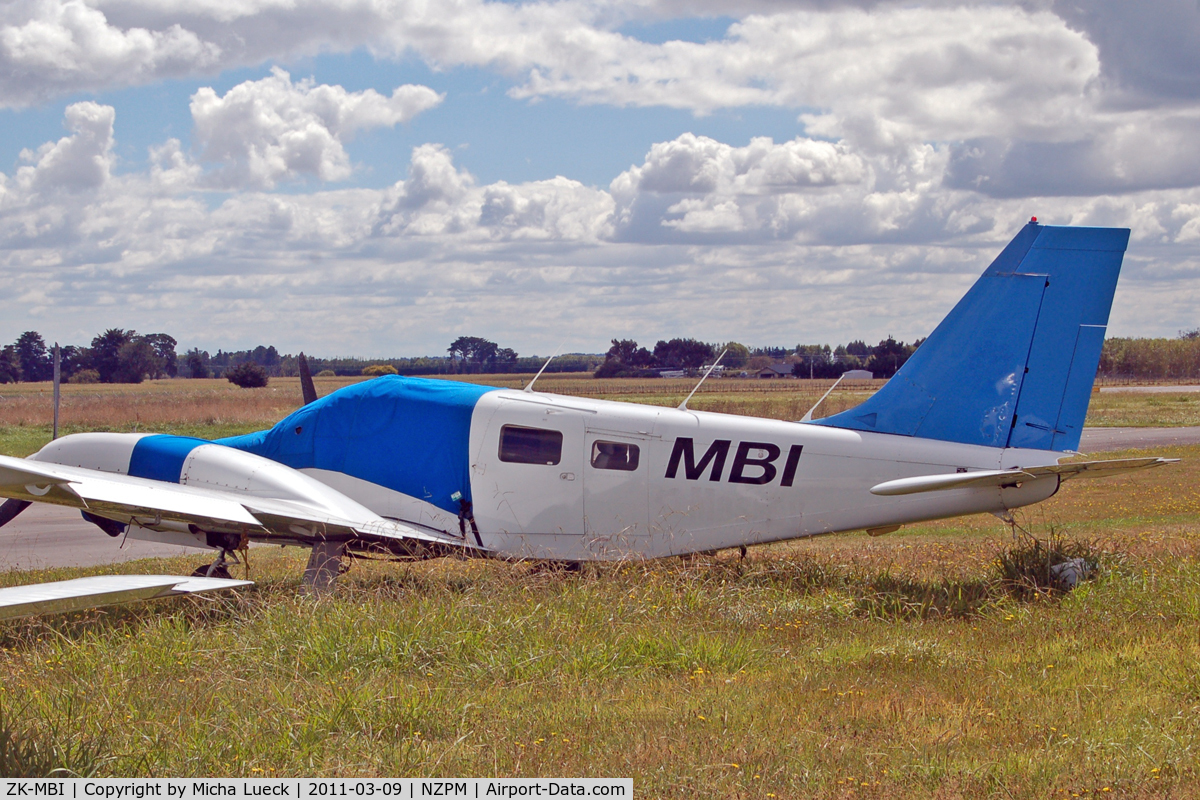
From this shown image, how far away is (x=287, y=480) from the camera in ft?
33.5

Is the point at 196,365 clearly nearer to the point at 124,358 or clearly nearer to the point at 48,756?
the point at 124,358

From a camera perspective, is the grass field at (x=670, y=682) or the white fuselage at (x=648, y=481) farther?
the white fuselage at (x=648, y=481)

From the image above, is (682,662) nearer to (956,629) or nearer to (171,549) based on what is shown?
(956,629)

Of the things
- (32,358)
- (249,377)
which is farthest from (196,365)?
(249,377)

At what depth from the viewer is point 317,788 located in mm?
4637

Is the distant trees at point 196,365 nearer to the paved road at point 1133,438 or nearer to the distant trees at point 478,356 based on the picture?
the distant trees at point 478,356

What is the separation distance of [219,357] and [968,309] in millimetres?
154502

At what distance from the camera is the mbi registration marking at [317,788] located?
455 centimetres

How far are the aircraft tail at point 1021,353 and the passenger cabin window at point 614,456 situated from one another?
243cm

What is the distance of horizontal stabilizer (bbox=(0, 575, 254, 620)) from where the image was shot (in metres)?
7.50

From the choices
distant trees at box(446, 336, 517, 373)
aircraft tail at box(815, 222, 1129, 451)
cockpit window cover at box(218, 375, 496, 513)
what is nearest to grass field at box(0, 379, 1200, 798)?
aircraft tail at box(815, 222, 1129, 451)

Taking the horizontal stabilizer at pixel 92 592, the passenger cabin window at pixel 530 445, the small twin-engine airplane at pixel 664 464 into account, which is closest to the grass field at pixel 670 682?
the horizontal stabilizer at pixel 92 592

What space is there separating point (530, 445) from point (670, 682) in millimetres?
4099

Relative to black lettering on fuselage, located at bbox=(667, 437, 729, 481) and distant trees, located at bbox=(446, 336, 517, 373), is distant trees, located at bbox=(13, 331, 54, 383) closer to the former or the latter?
distant trees, located at bbox=(446, 336, 517, 373)
